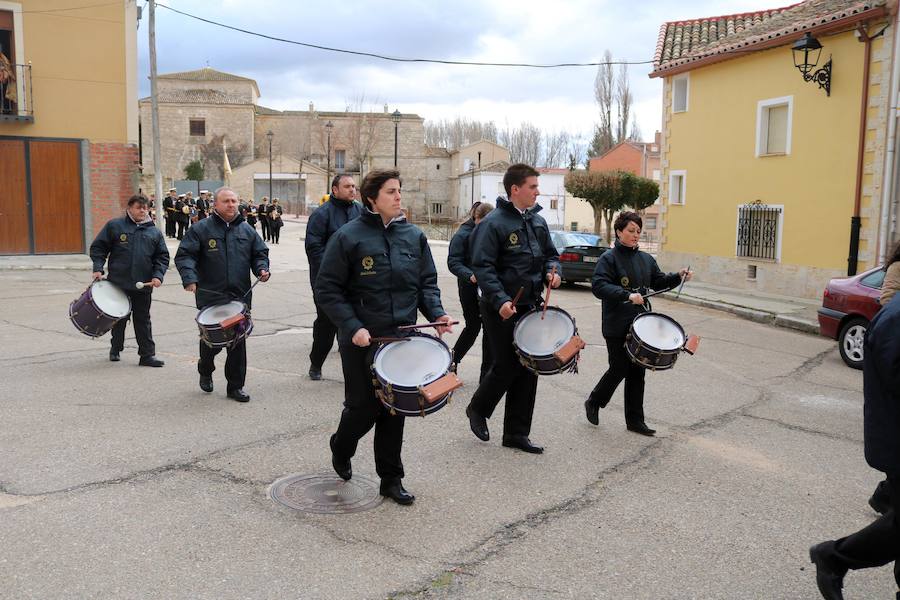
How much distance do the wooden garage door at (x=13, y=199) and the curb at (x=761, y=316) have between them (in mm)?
15723

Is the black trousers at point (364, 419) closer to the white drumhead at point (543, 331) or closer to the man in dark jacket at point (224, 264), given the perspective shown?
the white drumhead at point (543, 331)

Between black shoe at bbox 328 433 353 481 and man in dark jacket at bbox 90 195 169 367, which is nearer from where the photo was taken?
black shoe at bbox 328 433 353 481

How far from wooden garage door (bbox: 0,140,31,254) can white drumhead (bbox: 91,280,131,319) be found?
13576 millimetres

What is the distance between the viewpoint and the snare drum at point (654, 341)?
6.12 meters

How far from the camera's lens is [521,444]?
604 cm

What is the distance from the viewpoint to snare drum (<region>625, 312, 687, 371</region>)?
6.12m

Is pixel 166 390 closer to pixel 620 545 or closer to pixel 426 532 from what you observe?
pixel 426 532

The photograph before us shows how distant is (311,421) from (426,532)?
236cm

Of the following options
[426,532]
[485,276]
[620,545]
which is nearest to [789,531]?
[620,545]

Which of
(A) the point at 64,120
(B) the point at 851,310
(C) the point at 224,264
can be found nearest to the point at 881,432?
(C) the point at 224,264

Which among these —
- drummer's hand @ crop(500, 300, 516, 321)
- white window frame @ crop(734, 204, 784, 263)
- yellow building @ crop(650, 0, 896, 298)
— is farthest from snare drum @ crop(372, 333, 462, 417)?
white window frame @ crop(734, 204, 784, 263)

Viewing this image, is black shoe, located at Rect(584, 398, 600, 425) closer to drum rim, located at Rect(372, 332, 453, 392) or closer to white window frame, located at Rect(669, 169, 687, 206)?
drum rim, located at Rect(372, 332, 453, 392)

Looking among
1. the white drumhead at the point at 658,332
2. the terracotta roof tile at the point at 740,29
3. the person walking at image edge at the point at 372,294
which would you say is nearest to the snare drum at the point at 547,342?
the white drumhead at the point at 658,332

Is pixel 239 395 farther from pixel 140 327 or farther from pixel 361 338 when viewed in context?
pixel 361 338
